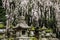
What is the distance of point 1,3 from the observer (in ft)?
36.0

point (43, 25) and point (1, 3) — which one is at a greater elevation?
point (1, 3)

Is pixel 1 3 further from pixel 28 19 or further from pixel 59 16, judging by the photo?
pixel 59 16

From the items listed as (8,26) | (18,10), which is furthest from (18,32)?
(18,10)

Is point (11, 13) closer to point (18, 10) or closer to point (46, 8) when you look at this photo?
point (18, 10)

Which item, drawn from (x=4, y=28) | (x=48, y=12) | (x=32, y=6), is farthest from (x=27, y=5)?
(x=4, y=28)

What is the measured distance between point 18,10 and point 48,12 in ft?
3.89

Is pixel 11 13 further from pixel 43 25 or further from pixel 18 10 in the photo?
pixel 43 25

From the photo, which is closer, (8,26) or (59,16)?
(8,26)

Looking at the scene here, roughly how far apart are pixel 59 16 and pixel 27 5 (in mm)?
1331

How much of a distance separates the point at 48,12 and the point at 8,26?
1.91m

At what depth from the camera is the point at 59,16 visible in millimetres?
10805

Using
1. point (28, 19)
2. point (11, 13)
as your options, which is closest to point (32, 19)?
point (28, 19)

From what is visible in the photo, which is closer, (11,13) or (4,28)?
(4,28)

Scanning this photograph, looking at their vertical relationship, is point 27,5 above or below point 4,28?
above
